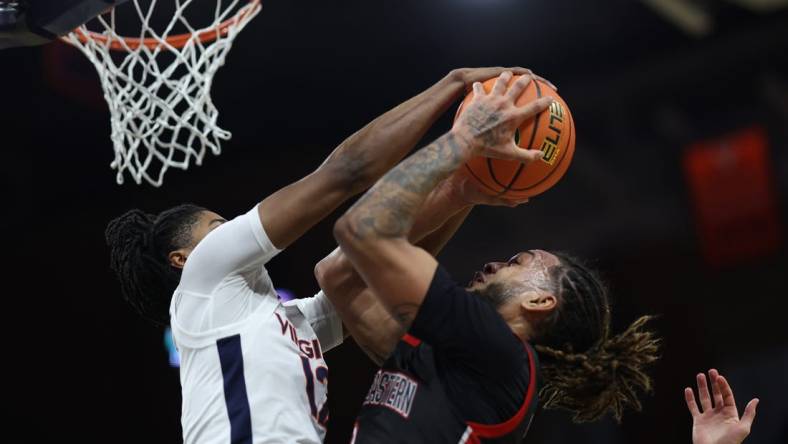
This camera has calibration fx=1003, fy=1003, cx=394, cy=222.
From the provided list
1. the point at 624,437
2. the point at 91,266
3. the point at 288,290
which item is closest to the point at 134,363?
the point at 91,266

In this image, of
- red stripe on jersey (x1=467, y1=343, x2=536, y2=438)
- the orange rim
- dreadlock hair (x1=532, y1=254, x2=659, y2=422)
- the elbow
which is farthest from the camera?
the orange rim

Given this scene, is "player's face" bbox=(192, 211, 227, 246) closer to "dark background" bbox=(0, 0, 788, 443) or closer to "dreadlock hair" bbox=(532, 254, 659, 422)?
"dreadlock hair" bbox=(532, 254, 659, 422)

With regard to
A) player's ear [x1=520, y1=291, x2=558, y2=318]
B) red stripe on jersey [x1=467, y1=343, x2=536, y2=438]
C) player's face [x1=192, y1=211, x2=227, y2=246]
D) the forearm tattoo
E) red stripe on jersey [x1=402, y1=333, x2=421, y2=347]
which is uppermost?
the forearm tattoo

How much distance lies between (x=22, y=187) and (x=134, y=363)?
135cm

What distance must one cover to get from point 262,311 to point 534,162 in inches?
31.1

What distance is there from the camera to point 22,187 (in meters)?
6.42

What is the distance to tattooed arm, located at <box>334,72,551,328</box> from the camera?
222cm

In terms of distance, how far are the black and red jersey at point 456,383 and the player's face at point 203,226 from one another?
→ 66cm

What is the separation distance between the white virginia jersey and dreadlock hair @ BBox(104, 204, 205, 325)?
177 mm

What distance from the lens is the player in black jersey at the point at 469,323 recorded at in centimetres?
223

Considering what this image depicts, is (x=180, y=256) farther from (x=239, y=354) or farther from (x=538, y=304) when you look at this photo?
(x=538, y=304)

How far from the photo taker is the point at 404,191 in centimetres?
226

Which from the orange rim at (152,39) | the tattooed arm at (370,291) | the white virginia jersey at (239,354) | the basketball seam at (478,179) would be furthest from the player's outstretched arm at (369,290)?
the orange rim at (152,39)

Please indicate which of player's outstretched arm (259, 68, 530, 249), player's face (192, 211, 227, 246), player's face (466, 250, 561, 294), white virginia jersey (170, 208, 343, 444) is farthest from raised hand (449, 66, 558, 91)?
player's face (192, 211, 227, 246)
